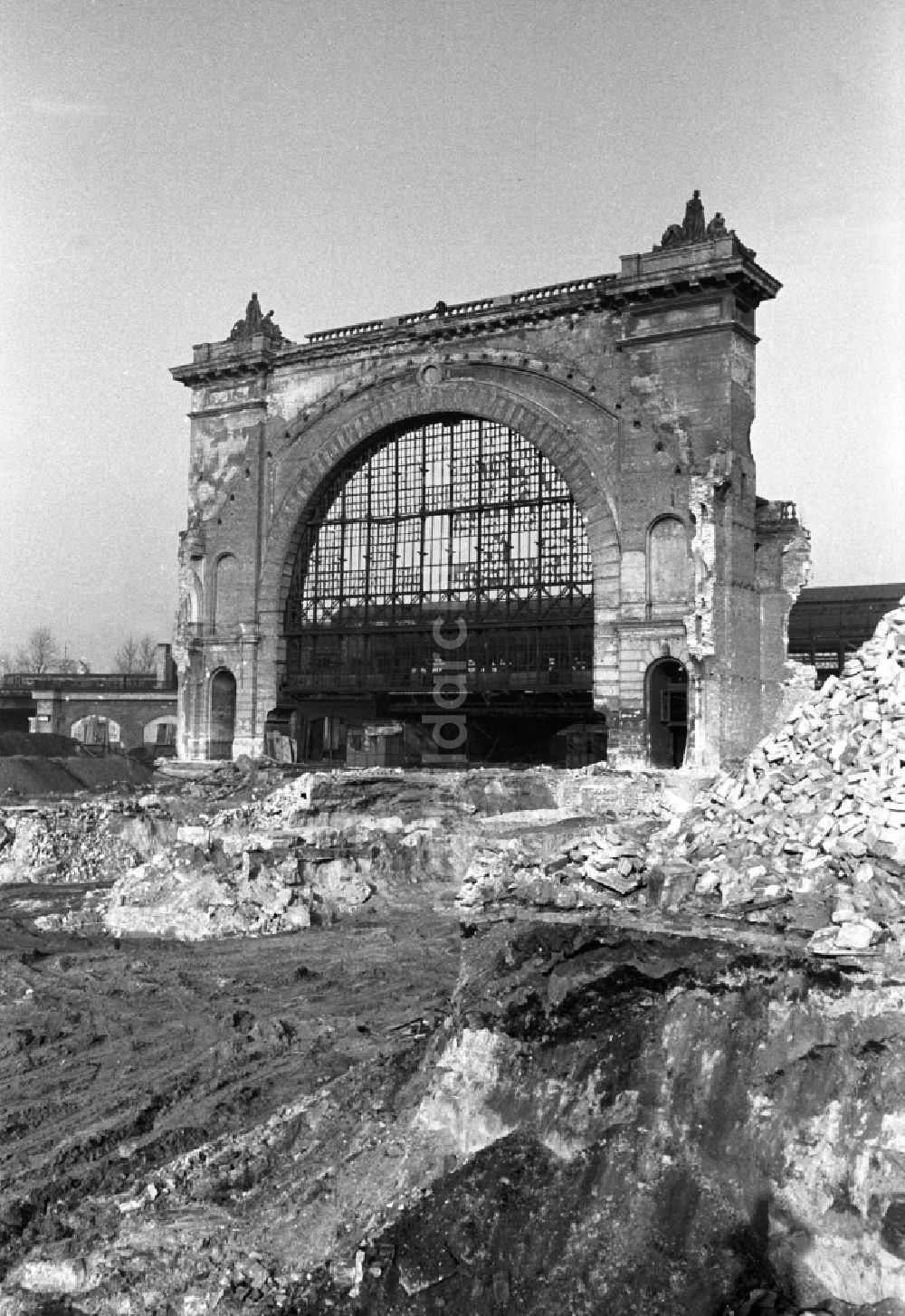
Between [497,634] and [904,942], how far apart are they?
81.7 ft

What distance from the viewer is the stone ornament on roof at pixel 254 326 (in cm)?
3725

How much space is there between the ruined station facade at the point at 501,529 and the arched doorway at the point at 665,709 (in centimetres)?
7

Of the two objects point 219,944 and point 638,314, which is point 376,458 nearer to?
point 638,314

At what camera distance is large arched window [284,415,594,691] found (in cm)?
3162

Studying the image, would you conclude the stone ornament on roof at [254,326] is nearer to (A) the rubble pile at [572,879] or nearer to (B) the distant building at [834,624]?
(B) the distant building at [834,624]

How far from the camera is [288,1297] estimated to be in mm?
6250

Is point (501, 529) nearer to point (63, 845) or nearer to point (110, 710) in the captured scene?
point (63, 845)

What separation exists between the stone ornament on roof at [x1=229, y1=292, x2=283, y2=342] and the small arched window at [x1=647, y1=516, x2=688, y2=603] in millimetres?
14995

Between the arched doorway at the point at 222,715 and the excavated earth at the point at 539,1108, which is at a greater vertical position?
the arched doorway at the point at 222,715

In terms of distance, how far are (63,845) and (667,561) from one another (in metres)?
16.0

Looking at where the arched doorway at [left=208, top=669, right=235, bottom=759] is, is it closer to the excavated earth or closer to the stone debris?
the excavated earth

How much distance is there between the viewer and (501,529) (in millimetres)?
32500

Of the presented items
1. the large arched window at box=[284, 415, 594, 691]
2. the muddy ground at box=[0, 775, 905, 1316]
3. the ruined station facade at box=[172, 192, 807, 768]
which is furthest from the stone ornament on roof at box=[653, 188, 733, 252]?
the muddy ground at box=[0, 775, 905, 1316]

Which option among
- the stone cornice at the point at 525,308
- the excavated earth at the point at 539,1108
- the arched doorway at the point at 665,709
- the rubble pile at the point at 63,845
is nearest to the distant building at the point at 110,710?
the stone cornice at the point at 525,308
